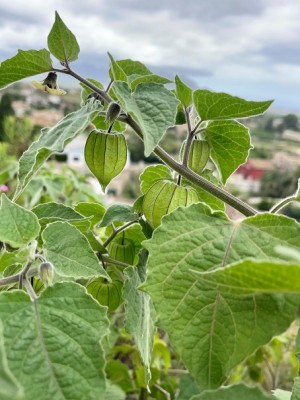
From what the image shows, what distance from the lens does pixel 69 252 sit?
399mm

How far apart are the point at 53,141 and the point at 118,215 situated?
111 millimetres

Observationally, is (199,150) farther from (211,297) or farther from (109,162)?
(211,297)

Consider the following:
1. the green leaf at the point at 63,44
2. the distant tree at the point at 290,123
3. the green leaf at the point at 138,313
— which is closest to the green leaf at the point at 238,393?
the green leaf at the point at 138,313

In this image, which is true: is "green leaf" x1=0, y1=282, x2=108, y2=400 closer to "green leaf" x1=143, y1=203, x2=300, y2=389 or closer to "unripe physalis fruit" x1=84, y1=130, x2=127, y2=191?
"green leaf" x1=143, y1=203, x2=300, y2=389

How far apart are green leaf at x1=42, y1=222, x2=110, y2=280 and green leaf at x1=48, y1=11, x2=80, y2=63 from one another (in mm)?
168

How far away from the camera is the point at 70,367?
0.30m

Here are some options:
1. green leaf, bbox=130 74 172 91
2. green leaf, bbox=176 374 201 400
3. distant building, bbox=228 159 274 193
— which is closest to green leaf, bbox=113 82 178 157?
green leaf, bbox=130 74 172 91

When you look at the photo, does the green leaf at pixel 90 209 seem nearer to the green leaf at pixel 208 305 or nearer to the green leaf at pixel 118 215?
the green leaf at pixel 118 215

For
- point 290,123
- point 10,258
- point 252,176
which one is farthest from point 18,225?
point 290,123

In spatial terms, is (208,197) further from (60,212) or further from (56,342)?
(56,342)

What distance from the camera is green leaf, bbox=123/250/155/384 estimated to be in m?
0.42

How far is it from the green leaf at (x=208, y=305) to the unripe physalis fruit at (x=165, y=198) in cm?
11

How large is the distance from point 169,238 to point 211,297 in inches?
1.8

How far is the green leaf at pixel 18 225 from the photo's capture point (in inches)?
16.3
